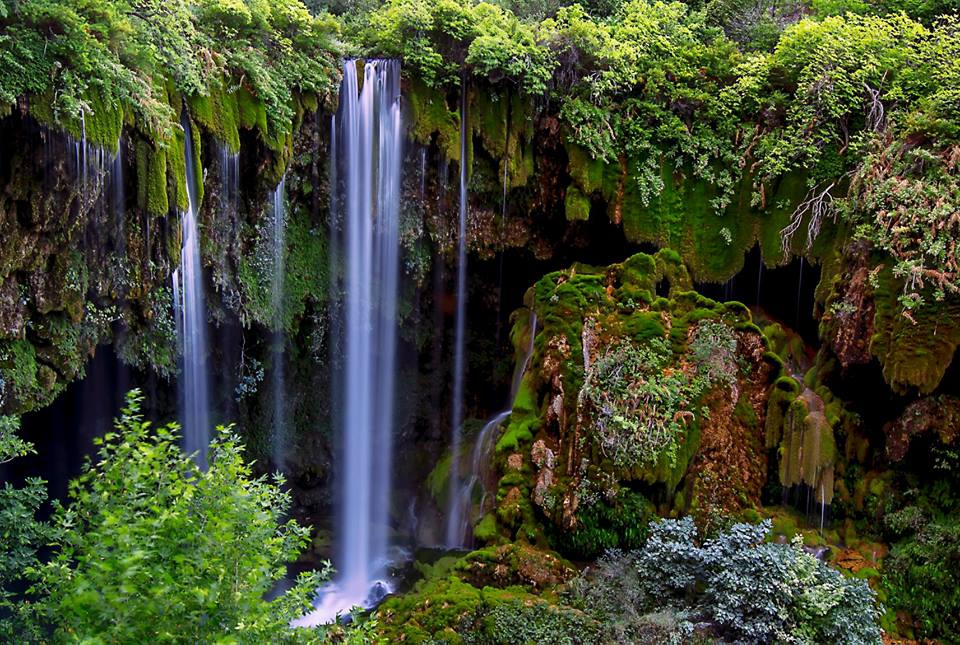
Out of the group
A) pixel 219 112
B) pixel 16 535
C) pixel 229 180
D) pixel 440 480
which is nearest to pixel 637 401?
pixel 440 480

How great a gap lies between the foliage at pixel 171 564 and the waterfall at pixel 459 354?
6894mm

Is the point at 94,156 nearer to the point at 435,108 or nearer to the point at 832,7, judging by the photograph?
the point at 435,108

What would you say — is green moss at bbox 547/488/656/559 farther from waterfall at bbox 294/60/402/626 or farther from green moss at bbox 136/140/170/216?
green moss at bbox 136/140/170/216

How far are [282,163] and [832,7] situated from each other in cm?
1029

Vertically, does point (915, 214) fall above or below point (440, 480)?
above

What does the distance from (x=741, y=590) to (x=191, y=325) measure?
8.03m

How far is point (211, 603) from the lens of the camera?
4344mm

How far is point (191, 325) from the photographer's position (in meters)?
10.8

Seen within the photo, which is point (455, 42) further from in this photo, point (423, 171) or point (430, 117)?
point (423, 171)

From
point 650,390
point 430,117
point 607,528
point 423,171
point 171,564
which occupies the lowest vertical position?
point 607,528

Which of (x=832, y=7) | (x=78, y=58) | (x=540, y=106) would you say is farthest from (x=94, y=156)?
(x=832, y=7)

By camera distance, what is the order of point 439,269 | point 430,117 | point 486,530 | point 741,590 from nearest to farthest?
point 741,590 → point 486,530 → point 430,117 → point 439,269

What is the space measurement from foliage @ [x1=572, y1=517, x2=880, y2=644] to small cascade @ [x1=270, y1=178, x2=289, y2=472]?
6830 mm

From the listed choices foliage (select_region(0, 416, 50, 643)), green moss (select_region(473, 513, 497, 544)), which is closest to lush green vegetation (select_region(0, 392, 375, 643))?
foliage (select_region(0, 416, 50, 643))
